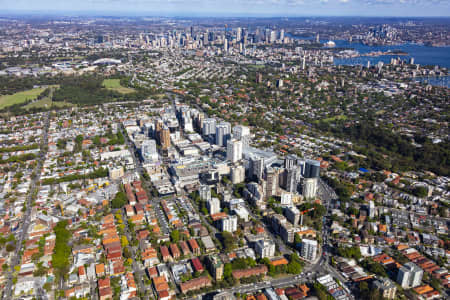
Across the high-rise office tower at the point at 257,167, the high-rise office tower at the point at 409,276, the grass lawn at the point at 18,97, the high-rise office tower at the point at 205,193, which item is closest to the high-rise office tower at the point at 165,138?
the high-rise office tower at the point at 257,167

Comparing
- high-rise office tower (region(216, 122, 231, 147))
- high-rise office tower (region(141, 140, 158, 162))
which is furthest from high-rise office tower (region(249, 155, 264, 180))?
high-rise office tower (region(141, 140, 158, 162))

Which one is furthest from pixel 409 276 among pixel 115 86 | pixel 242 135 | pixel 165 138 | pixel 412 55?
pixel 412 55

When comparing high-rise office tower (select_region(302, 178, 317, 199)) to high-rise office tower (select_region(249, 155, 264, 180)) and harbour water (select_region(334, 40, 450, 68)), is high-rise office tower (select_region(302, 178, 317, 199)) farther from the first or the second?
harbour water (select_region(334, 40, 450, 68))

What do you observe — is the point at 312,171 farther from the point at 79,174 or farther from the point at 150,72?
the point at 150,72

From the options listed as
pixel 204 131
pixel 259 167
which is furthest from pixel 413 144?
pixel 204 131

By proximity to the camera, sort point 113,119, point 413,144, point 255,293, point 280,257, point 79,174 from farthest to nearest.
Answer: point 113,119
point 413,144
point 79,174
point 280,257
point 255,293

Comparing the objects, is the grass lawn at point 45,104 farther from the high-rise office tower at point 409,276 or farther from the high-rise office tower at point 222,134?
the high-rise office tower at point 409,276

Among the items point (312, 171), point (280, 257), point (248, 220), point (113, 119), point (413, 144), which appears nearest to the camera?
point (280, 257)

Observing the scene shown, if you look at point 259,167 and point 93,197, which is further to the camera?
point 259,167
